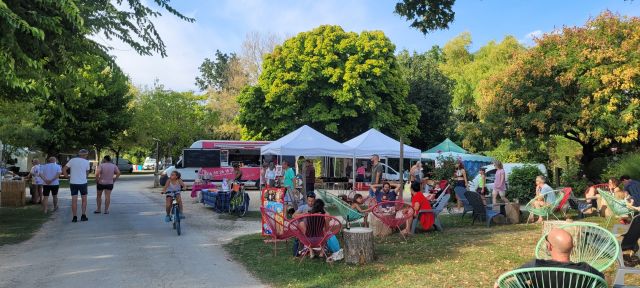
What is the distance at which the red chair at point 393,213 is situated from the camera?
32.0 ft

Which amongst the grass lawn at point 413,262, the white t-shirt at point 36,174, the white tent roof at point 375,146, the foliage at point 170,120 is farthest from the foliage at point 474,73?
the grass lawn at point 413,262

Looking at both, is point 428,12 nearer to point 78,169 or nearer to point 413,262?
point 413,262

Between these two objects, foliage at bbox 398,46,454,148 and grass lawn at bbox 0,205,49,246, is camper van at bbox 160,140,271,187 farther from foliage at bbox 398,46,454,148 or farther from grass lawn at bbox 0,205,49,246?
foliage at bbox 398,46,454,148

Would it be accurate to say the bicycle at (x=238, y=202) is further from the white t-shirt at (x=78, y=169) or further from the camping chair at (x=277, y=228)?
the camping chair at (x=277, y=228)

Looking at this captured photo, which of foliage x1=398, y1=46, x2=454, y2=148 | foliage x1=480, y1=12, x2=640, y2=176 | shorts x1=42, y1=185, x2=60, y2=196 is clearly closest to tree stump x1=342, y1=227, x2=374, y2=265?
shorts x1=42, y1=185, x2=60, y2=196

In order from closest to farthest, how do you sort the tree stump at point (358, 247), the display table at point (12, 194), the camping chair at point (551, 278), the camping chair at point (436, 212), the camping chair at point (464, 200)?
the camping chair at point (551, 278) → the tree stump at point (358, 247) → the camping chair at point (436, 212) → the camping chair at point (464, 200) → the display table at point (12, 194)

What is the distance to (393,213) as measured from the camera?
9.93m

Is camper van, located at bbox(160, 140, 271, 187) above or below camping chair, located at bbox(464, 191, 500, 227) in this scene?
above

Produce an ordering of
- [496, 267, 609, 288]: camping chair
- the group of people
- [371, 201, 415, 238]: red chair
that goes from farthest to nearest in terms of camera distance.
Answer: the group of people → [371, 201, 415, 238]: red chair → [496, 267, 609, 288]: camping chair

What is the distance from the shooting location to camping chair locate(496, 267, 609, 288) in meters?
3.14

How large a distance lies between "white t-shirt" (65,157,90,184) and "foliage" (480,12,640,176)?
16.4 m

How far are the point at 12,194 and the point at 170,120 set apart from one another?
108 ft

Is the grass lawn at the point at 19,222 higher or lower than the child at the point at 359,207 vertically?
lower

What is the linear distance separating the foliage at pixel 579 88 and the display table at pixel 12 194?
18.1 metres
